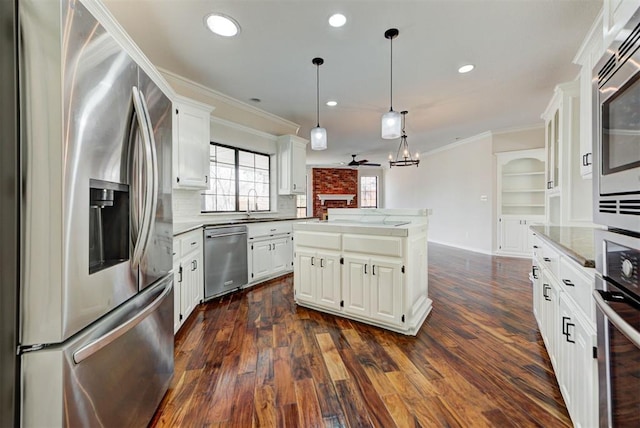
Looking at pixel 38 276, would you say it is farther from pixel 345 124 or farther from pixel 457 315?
pixel 345 124

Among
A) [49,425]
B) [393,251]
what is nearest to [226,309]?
[393,251]

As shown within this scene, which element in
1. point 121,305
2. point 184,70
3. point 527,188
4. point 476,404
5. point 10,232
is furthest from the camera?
point 527,188

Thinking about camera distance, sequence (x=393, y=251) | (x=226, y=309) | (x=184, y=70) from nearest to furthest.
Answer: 1. (x=393, y=251)
2. (x=226, y=309)
3. (x=184, y=70)

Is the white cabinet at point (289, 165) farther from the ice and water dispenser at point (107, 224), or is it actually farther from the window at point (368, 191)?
the window at point (368, 191)

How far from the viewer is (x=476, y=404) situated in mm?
1483

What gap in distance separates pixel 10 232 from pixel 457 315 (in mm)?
3113

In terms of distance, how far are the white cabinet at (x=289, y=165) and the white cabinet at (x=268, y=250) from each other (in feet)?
2.52

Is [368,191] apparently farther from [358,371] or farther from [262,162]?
[358,371]

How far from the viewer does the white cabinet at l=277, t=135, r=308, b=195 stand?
4.74 m

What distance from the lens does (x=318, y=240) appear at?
2680mm

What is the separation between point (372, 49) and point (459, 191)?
5.23 m

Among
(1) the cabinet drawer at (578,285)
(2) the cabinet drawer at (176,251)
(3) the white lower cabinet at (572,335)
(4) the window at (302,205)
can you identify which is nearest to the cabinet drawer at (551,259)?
(3) the white lower cabinet at (572,335)

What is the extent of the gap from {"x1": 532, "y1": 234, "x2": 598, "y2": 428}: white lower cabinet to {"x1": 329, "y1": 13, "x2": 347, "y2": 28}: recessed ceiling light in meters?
2.35

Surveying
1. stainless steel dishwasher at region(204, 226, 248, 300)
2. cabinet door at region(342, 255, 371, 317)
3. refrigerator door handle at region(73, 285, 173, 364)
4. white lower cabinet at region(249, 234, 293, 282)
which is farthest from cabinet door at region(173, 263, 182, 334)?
cabinet door at region(342, 255, 371, 317)
